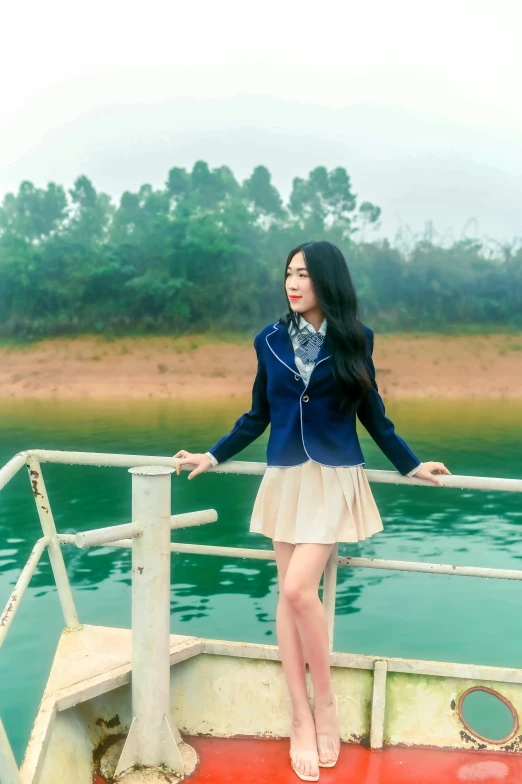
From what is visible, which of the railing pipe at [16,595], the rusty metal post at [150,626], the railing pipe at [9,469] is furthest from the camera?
the rusty metal post at [150,626]

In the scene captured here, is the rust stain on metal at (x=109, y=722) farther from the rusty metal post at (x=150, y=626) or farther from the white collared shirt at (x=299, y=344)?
the white collared shirt at (x=299, y=344)

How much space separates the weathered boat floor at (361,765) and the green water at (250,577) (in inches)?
131

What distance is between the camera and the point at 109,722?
1871 millimetres

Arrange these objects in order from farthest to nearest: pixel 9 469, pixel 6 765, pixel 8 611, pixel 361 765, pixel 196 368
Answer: pixel 196 368
pixel 361 765
pixel 9 469
pixel 8 611
pixel 6 765

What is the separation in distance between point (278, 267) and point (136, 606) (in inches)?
1228

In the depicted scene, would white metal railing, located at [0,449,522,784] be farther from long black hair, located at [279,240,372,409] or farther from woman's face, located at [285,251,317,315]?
woman's face, located at [285,251,317,315]

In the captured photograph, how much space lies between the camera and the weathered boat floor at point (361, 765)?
1739mm

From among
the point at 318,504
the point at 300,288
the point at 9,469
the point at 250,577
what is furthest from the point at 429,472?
the point at 250,577

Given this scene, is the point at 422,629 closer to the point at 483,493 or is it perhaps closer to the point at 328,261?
the point at 328,261

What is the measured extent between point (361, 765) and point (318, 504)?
61 cm

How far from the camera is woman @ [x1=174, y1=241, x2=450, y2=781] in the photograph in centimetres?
175

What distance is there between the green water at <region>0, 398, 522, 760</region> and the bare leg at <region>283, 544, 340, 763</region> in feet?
11.4

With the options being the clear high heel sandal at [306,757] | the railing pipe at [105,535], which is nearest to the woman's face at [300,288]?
the railing pipe at [105,535]

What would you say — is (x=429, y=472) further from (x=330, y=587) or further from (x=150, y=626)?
(x=150, y=626)
